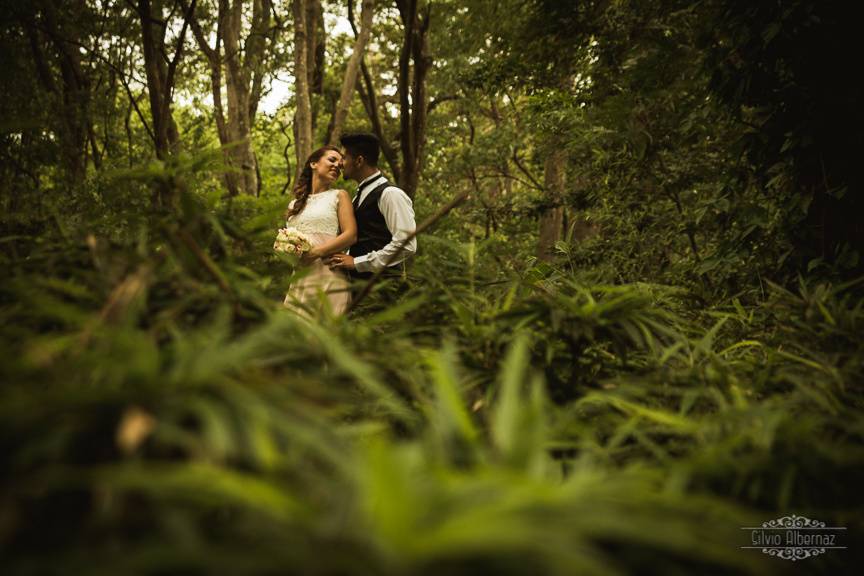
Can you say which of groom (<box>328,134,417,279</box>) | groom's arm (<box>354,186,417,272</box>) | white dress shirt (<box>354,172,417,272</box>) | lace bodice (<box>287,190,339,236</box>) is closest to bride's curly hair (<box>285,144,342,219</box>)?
lace bodice (<box>287,190,339,236</box>)

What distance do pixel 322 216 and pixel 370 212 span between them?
45 centimetres

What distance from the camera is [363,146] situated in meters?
4.14

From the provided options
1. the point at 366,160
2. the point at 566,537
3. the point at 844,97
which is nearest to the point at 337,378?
the point at 566,537

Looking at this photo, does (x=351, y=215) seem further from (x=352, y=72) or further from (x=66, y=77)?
(x=66, y=77)

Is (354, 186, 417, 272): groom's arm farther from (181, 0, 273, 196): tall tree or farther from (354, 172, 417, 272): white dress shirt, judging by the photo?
(181, 0, 273, 196): tall tree

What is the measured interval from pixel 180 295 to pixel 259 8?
1166 cm

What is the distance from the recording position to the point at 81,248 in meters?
1.21

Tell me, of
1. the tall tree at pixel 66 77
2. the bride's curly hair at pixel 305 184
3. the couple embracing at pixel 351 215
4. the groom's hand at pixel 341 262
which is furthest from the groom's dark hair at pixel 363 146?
the tall tree at pixel 66 77

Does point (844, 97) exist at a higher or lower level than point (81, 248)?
higher

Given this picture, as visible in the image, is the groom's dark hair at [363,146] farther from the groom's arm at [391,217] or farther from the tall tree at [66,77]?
the tall tree at [66,77]

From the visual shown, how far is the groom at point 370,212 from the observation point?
3656mm

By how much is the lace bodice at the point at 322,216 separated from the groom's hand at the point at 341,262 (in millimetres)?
543

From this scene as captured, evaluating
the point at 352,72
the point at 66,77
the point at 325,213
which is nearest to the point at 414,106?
the point at 352,72

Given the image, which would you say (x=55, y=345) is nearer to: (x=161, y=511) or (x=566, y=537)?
(x=161, y=511)
